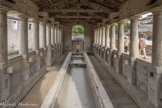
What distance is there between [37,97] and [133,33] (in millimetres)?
4947

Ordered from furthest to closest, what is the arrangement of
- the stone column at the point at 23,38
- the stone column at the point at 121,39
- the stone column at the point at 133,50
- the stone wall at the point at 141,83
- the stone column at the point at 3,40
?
1. the stone column at the point at 121,39
2. the stone column at the point at 23,38
3. the stone column at the point at 133,50
4. the stone wall at the point at 141,83
5. the stone column at the point at 3,40

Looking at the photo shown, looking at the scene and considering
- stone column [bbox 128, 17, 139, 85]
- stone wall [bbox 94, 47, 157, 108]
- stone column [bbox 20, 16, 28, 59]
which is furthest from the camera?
stone column [bbox 20, 16, 28, 59]

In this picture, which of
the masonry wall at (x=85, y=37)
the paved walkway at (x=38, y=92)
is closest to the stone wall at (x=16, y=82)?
the paved walkway at (x=38, y=92)

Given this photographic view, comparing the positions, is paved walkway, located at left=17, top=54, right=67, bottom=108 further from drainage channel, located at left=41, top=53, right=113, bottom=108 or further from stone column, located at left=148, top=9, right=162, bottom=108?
stone column, located at left=148, top=9, right=162, bottom=108

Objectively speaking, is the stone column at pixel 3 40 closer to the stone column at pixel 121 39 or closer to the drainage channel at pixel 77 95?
the drainage channel at pixel 77 95

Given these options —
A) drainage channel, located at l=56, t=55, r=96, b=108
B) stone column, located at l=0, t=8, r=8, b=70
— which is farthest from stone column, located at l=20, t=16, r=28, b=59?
drainage channel, located at l=56, t=55, r=96, b=108

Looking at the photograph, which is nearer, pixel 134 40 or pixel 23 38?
pixel 134 40

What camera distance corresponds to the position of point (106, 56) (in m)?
13.8

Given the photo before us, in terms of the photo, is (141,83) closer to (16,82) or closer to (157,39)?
(157,39)

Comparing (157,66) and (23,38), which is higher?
(23,38)

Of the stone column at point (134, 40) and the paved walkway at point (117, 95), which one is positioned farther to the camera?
the stone column at point (134, 40)

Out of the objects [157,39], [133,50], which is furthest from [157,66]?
[133,50]

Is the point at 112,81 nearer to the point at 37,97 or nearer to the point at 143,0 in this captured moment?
the point at 37,97

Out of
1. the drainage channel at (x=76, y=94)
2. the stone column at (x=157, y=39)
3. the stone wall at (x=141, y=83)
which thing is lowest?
the drainage channel at (x=76, y=94)
